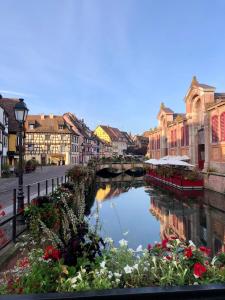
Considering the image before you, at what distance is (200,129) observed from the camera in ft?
115

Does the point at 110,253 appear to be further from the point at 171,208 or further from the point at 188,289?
the point at 171,208

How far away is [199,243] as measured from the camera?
12.5 meters

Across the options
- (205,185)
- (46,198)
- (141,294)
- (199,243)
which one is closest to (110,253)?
(141,294)

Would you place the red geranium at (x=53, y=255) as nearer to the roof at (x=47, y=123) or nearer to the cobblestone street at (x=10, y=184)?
Answer: the cobblestone street at (x=10, y=184)

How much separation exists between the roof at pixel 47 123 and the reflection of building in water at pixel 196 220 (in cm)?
4800

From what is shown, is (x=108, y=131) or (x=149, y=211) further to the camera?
(x=108, y=131)

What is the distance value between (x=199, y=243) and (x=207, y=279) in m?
10.1

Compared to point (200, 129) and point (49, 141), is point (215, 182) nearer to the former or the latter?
point (200, 129)

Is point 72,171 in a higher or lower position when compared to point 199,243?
higher

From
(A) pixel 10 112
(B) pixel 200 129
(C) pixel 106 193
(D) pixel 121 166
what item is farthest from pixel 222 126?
(D) pixel 121 166

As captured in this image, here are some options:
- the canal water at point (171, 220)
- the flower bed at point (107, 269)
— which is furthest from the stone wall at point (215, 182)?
the flower bed at point (107, 269)

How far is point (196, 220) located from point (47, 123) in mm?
57232

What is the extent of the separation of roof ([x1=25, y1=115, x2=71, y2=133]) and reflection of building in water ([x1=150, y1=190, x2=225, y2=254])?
48.0 m

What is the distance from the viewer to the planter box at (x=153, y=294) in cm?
205
